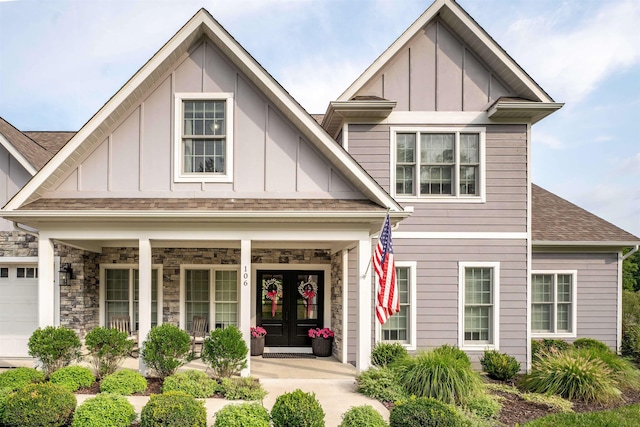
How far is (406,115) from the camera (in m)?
10.8

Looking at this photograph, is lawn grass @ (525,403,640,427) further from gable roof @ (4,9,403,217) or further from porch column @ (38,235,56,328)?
porch column @ (38,235,56,328)

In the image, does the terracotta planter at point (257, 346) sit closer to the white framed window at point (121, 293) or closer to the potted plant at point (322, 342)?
the potted plant at point (322, 342)

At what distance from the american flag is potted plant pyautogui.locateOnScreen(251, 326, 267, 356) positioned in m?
4.30

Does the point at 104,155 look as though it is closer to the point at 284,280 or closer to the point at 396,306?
the point at 284,280

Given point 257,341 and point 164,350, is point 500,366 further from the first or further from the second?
point 164,350

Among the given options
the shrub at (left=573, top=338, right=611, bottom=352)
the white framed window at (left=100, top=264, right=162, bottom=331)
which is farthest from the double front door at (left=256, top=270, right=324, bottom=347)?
the shrub at (left=573, top=338, right=611, bottom=352)

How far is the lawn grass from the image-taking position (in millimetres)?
7133

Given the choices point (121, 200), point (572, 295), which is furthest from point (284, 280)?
point (572, 295)

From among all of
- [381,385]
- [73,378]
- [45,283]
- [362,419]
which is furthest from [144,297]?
[362,419]

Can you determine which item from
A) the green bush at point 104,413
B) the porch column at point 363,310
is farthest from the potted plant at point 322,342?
the green bush at point 104,413

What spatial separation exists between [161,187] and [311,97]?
28.5 m

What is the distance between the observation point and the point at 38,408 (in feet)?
20.0

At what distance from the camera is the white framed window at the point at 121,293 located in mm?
12102

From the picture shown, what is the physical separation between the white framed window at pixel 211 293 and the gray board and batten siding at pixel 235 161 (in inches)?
145
